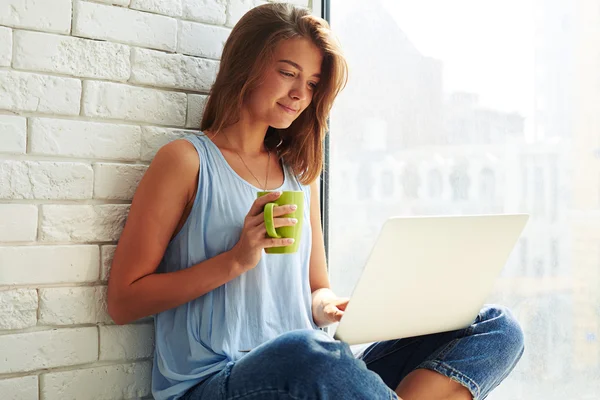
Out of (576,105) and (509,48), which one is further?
(509,48)

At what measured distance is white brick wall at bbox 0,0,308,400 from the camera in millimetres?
1457

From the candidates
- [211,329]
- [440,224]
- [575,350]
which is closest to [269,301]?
[211,329]

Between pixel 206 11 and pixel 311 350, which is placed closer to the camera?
pixel 311 350

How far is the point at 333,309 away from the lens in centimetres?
161

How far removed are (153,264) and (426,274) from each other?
0.59 meters

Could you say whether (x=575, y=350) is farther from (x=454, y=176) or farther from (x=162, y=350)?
(x=162, y=350)

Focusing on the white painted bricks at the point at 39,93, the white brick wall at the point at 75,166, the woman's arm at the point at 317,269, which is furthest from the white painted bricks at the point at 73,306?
the woman's arm at the point at 317,269

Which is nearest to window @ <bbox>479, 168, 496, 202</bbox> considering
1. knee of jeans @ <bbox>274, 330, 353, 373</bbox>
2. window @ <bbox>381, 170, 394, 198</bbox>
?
window @ <bbox>381, 170, 394, 198</bbox>

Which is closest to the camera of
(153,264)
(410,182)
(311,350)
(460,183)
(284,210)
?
(311,350)

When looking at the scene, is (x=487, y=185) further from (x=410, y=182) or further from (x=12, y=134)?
(x=12, y=134)

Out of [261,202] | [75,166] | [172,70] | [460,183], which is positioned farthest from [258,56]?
[460,183]

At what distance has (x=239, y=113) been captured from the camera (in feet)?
5.53

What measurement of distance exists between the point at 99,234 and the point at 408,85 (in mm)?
906

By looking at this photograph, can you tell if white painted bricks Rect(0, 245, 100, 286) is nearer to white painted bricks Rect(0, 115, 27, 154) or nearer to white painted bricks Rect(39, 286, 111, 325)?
white painted bricks Rect(39, 286, 111, 325)
